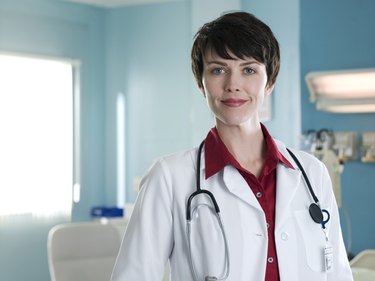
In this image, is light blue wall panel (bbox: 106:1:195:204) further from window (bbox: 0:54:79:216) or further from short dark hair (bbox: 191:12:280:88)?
short dark hair (bbox: 191:12:280:88)

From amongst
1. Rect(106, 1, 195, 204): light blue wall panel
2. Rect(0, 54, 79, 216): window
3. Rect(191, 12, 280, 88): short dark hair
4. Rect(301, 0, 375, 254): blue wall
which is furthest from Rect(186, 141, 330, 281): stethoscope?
Rect(106, 1, 195, 204): light blue wall panel

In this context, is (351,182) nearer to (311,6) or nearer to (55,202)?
(311,6)

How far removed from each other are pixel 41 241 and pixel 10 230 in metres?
0.28

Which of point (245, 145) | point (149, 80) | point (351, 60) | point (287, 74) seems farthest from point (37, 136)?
point (245, 145)

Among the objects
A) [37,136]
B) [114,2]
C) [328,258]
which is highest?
[114,2]

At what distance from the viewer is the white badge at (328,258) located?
1476 millimetres

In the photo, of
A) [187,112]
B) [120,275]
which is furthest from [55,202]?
[120,275]

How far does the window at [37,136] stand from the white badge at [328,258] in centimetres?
400

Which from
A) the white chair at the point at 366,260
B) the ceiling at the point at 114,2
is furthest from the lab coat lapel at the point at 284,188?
the ceiling at the point at 114,2

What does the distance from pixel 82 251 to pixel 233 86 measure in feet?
5.87

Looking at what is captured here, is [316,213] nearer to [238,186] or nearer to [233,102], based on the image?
[238,186]

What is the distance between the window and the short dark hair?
3941 millimetres

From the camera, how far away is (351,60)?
3701 millimetres

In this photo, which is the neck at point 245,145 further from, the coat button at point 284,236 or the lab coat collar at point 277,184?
the coat button at point 284,236
